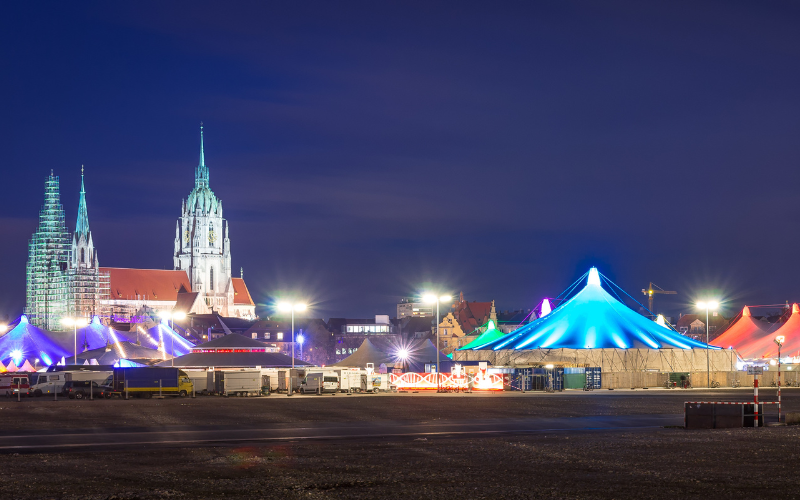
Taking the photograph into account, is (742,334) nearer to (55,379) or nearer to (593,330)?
(593,330)

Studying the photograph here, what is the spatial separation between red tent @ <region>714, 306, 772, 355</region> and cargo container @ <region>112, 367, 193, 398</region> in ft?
197

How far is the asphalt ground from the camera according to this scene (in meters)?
13.6

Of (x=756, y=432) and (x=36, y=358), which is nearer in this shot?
(x=756, y=432)

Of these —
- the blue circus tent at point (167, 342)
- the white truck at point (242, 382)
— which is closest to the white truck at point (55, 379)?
the white truck at point (242, 382)

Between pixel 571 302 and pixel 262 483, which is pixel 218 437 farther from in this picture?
pixel 571 302

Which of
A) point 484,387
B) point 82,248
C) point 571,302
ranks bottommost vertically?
point 484,387

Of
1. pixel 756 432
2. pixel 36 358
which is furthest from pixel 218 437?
pixel 36 358

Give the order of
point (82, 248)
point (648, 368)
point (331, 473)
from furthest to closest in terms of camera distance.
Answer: point (82, 248), point (648, 368), point (331, 473)

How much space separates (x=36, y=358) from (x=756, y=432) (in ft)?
234

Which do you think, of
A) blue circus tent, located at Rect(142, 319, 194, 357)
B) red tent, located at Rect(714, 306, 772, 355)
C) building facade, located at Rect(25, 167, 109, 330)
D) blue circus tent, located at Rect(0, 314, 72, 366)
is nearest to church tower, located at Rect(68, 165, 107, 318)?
building facade, located at Rect(25, 167, 109, 330)

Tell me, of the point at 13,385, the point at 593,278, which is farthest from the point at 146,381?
the point at 593,278

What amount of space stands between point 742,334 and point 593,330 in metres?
34.1

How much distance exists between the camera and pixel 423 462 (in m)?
16.9

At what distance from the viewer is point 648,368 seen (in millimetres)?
65812
